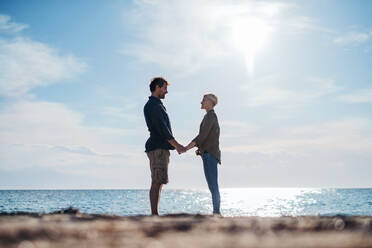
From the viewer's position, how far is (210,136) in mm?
7391

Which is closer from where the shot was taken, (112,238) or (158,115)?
(112,238)

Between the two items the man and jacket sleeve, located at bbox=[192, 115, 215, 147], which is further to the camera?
jacket sleeve, located at bbox=[192, 115, 215, 147]

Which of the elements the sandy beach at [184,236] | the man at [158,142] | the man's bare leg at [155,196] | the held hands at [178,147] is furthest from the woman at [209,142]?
the sandy beach at [184,236]

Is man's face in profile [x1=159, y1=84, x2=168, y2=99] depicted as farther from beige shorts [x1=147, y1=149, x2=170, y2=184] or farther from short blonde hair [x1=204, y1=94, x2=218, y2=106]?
beige shorts [x1=147, y1=149, x2=170, y2=184]

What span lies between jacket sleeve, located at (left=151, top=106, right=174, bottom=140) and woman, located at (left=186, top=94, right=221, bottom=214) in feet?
1.84

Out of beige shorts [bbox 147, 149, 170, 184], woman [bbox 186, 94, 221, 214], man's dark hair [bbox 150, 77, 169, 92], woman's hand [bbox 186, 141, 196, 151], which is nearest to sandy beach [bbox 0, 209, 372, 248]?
beige shorts [bbox 147, 149, 170, 184]

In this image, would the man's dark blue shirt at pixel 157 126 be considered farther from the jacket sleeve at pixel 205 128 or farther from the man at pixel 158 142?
the jacket sleeve at pixel 205 128

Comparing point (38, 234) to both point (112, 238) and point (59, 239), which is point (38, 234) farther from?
point (112, 238)

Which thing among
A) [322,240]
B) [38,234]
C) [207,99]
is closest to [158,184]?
[207,99]

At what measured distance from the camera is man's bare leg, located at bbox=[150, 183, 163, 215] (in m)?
6.83

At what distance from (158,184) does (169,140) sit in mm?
832

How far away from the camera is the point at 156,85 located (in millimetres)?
7531

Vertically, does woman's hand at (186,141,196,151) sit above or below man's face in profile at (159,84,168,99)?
below

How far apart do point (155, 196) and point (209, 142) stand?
56.4 inches
